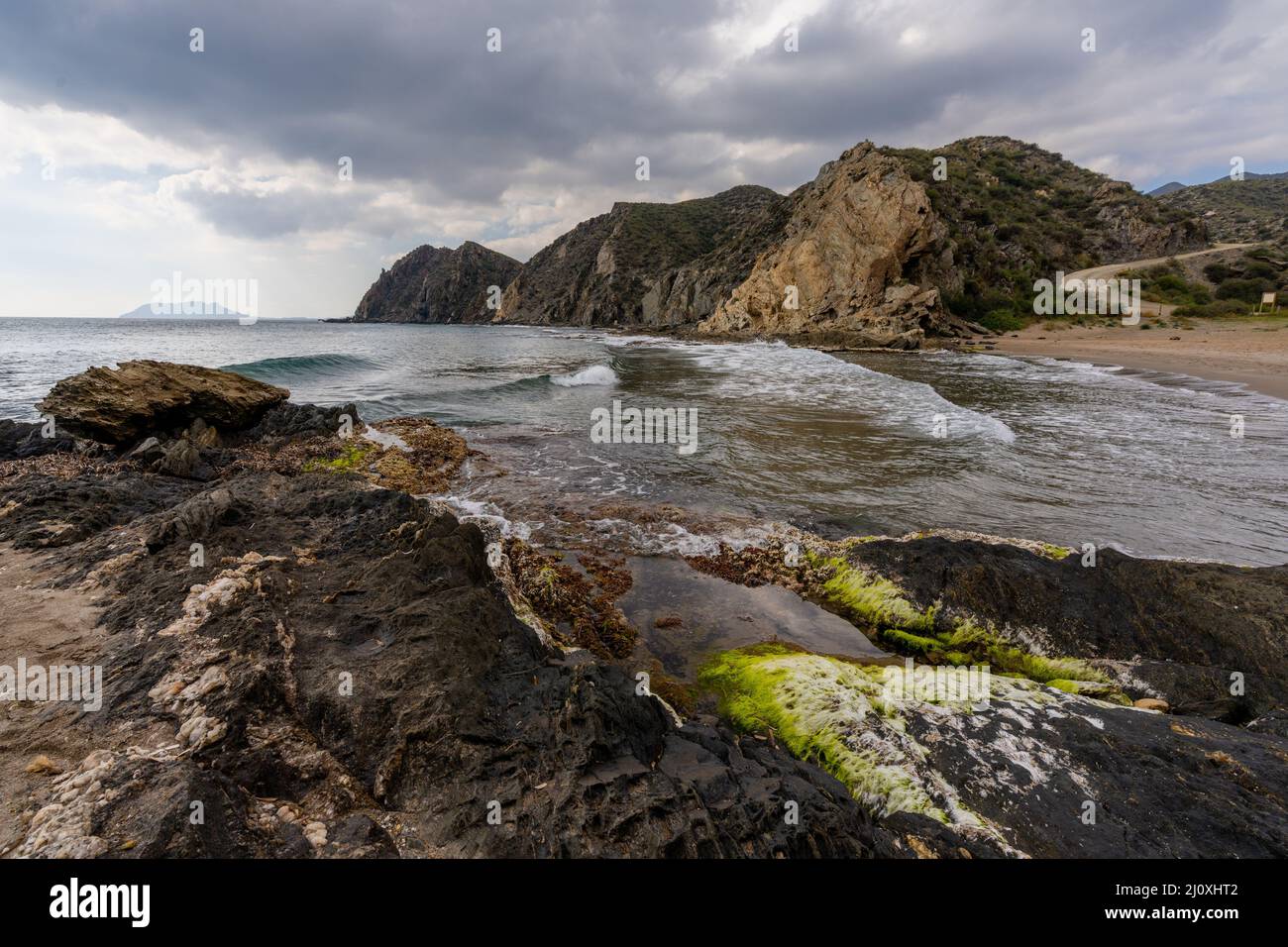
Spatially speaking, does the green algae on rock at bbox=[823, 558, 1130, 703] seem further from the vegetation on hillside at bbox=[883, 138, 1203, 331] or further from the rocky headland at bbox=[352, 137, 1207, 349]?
the vegetation on hillside at bbox=[883, 138, 1203, 331]

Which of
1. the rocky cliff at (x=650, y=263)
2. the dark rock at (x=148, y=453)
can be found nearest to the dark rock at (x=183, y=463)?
the dark rock at (x=148, y=453)

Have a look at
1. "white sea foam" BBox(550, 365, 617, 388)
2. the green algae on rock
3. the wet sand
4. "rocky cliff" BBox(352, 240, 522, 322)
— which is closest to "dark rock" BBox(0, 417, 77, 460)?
the wet sand

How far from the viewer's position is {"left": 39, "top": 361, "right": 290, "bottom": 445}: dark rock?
360 inches

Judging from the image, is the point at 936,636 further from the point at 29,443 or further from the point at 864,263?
the point at 864,263

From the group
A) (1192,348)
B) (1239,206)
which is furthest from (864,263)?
(1239,206)

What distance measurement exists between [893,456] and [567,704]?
10.7 meters

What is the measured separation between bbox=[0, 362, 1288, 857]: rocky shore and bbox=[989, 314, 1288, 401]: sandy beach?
73.6 feet

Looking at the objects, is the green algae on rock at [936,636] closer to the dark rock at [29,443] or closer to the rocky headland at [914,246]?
the dark rock at [29,443]

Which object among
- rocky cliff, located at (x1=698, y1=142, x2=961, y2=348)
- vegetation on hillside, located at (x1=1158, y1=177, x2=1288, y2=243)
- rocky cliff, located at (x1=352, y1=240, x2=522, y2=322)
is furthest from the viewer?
rocky cliff, located at (x1=352, y1=240, x2=522, y2=322)

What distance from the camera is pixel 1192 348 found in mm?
29047

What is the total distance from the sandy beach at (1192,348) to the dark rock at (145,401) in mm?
31491

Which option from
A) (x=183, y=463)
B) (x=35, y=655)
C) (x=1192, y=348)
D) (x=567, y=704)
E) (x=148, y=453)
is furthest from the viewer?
(x=1192, y=348)
